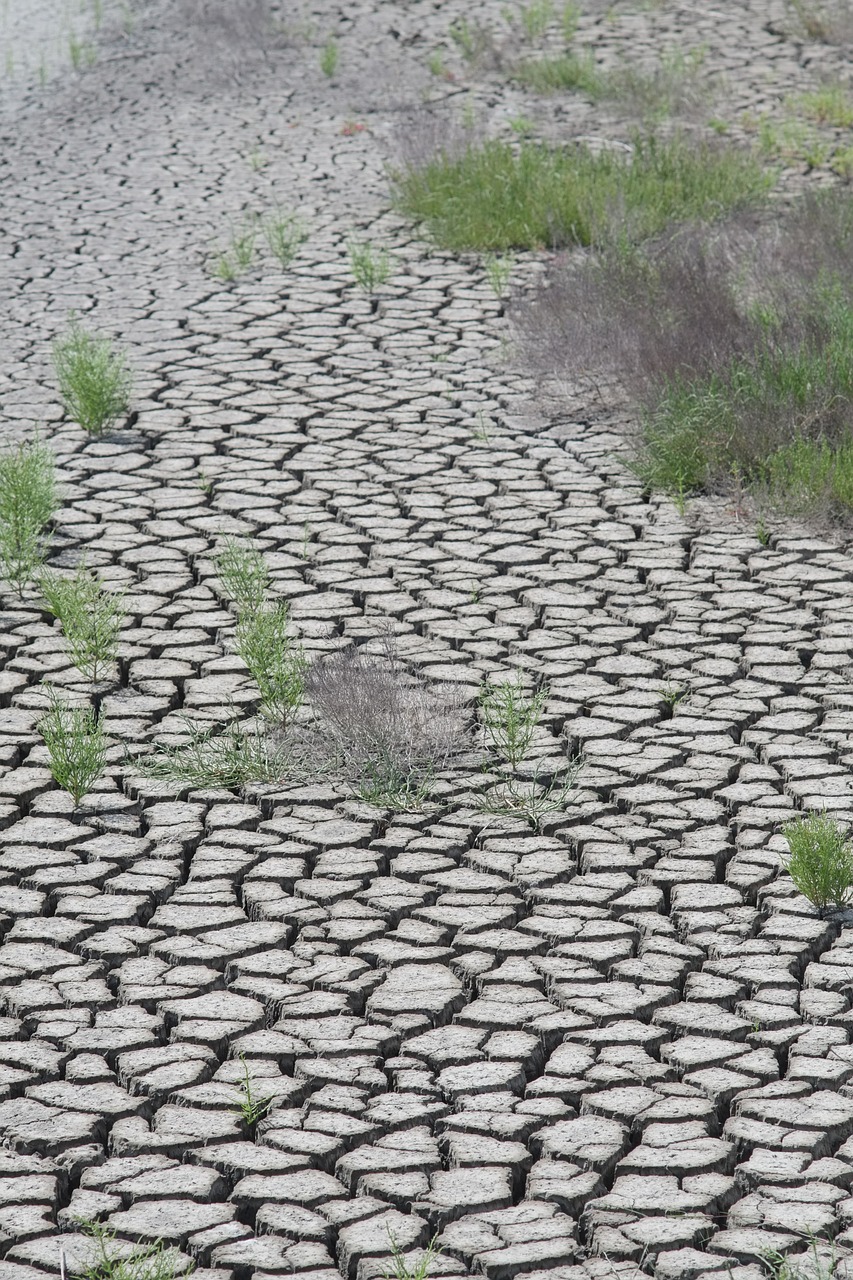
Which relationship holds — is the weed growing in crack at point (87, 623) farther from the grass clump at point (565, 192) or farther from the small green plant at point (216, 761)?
the grass clump at point (565, 192)

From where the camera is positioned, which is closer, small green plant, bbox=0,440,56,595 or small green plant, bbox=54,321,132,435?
small green plant, bbox=0,440,56,595

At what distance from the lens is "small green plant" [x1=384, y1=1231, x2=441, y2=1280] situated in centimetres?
264

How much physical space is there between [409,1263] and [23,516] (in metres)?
3.37

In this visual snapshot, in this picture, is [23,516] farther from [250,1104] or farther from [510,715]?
[250,1104]

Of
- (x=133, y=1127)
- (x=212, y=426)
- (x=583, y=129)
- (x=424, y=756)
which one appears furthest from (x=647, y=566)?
(x=583, y=129)

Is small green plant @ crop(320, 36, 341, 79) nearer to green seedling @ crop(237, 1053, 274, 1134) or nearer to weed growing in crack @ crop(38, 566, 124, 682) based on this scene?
weed growing in crack @ crop(38, 566, 124, 682)

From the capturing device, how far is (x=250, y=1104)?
308cm

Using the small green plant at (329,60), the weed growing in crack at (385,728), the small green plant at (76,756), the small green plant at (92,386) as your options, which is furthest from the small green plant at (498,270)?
the small green plant at (329,60)

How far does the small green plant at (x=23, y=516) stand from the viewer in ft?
17.9

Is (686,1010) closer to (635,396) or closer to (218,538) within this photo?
(218,538)

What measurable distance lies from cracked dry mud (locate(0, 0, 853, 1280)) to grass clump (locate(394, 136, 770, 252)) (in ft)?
5.05

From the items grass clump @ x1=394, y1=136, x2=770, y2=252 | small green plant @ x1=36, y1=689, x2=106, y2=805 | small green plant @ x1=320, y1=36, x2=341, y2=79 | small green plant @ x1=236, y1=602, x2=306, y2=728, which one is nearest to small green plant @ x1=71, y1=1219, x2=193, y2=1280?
small green plant @ x1=36, y1=689, x2=106, y2=805

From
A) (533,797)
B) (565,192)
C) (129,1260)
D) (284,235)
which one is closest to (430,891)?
(533,797)

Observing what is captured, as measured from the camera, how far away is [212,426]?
22.3ft
